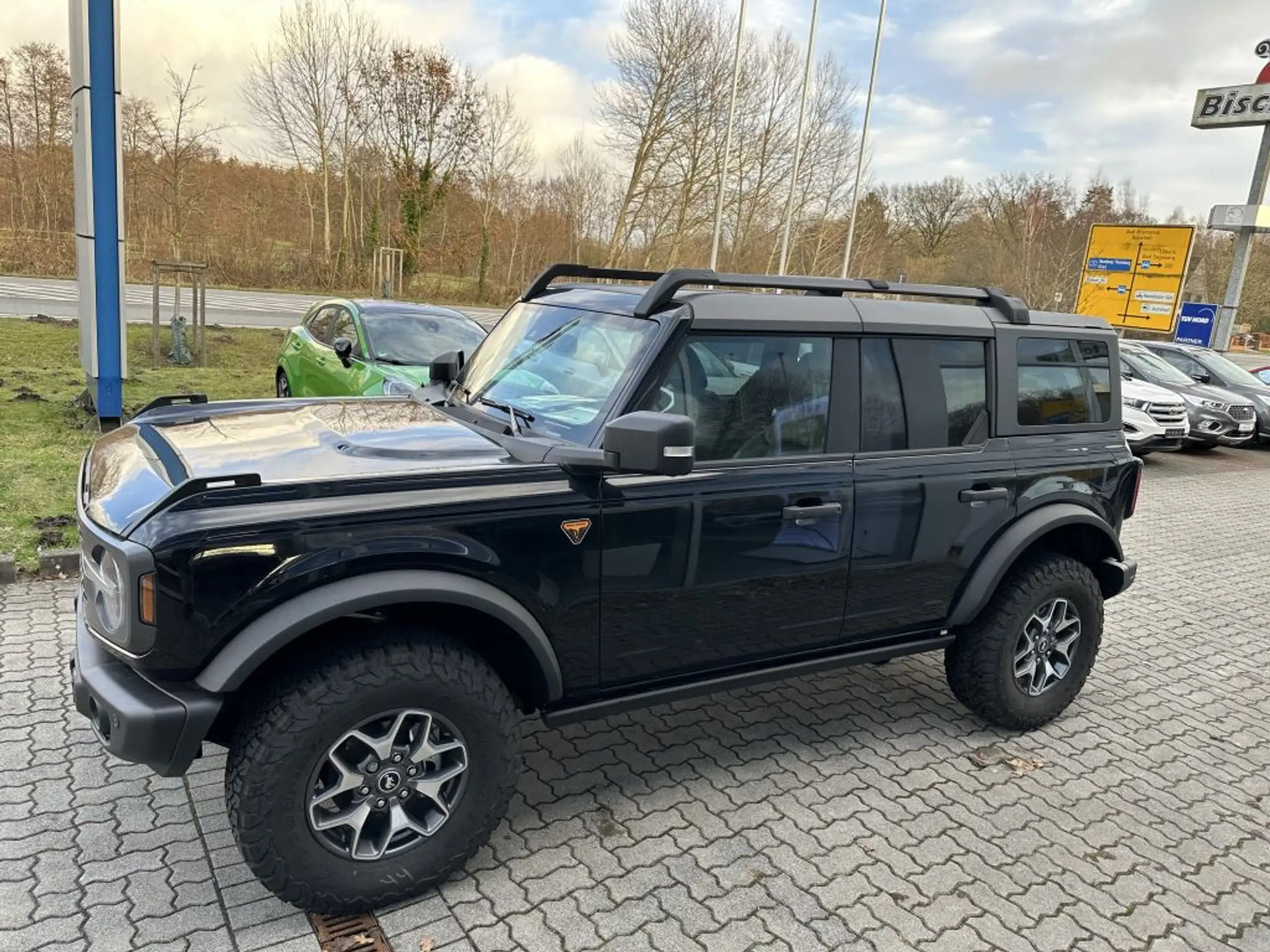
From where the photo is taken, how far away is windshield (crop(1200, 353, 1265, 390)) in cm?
1534

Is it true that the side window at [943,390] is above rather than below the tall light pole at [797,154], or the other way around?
below

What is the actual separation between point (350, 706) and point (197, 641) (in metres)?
0.45

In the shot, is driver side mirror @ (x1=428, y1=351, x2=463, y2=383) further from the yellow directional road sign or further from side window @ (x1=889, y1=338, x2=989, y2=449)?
the yellow directional road sign

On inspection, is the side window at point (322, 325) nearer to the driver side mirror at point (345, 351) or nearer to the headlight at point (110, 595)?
the driver side mirror at point (345, 351)

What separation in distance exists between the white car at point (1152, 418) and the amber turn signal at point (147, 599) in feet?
41.5

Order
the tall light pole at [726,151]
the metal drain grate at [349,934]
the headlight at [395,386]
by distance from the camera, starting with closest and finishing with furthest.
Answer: the metal drain grate at [349,934] → the headlight at [395,386] → the tall light pole at [726,151]

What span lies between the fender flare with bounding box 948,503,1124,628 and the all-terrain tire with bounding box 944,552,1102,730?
135 mm

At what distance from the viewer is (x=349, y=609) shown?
2.33 m

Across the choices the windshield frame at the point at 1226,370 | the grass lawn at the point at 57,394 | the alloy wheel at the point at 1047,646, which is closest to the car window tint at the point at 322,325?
the grass lawn at the point at 57,394

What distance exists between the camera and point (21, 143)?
98.8 ft

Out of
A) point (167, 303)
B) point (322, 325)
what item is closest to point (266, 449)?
point (322, 325)

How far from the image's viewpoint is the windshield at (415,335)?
7.97 m

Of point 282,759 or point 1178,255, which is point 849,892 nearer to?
point 282,759

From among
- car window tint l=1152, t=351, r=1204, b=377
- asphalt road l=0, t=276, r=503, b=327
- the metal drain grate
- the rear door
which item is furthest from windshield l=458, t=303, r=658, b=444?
car window tint l=1152, t=351, r=1204, b=377
